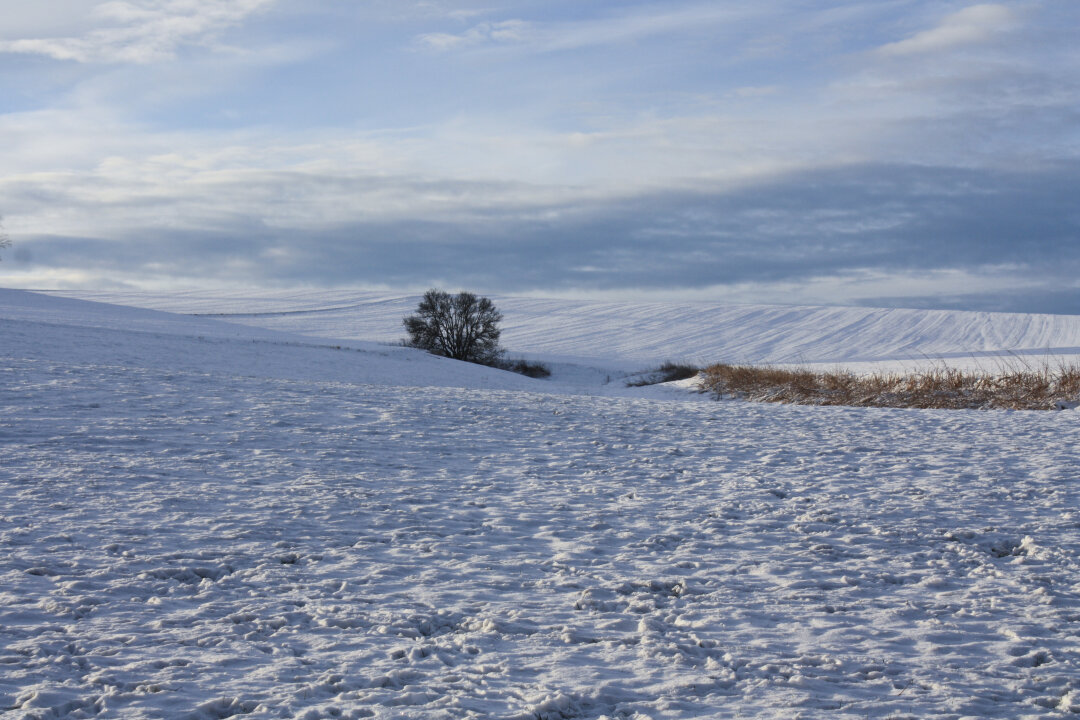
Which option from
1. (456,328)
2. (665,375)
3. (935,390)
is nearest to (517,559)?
(935,390)

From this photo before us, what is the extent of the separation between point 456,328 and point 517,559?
55.0 meters

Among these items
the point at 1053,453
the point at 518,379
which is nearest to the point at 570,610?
Result: the point at 1053,453

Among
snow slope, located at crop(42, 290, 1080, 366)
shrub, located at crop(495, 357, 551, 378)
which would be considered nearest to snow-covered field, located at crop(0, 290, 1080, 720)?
shrub, located at crop(495, 357, 551, 378)

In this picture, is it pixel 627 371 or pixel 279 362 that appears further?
pixel 627 371

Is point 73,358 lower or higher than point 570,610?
higher

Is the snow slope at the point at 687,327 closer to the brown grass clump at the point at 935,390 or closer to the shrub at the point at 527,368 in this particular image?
the shrub at the point at 527,368

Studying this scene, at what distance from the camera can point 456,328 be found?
62.2 m

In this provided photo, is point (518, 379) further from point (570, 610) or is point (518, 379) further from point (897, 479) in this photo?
point (570, 610)

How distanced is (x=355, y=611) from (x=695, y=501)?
4858 millimetres

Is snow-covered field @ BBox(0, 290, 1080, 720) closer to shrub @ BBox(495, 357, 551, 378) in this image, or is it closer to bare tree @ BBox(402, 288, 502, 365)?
shrub @ BBox(495, 357, 551, 378)

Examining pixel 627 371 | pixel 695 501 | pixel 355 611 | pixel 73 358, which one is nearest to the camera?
pixel 355 611

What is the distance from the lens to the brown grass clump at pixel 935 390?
2050 centimetres

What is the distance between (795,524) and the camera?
8930 millimetres

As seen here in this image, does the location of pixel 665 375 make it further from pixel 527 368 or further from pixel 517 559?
pixel 517 559
